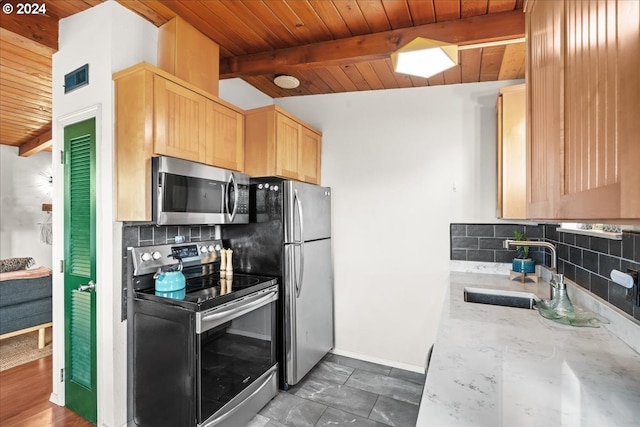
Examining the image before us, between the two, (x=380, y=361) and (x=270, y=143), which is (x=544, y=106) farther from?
(x=380, y=361)

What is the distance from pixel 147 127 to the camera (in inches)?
68.4

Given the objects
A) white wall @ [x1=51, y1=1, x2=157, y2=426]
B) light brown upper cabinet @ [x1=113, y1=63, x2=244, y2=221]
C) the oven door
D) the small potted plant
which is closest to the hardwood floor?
white wall @ [x1=51, y1=1, x2=157, y2=426]

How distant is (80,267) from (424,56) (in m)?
2.43

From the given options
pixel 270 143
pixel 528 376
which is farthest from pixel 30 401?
pixel 528 376

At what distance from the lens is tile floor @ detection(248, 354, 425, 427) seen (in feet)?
7.03

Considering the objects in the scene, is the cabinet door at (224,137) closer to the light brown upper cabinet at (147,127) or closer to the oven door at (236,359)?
the light brown upper cabinet at (147,127)

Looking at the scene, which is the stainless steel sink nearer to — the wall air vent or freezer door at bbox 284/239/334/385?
freezer door at bbox 284/239/334/385

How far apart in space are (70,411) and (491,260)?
3351 millimetres

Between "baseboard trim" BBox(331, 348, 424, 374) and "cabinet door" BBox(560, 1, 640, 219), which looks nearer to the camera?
"cabinet door" BBox(560, 1, 640, 219)

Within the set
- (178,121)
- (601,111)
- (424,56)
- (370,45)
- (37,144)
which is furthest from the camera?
(37,144)

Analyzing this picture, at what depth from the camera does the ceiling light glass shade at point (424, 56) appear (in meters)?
1.48

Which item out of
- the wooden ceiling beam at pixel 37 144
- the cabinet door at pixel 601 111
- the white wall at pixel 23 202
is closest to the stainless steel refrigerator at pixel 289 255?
the cabinet door at pixel 601 111

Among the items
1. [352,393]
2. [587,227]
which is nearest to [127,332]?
[352,393]

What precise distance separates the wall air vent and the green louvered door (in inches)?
9.6
